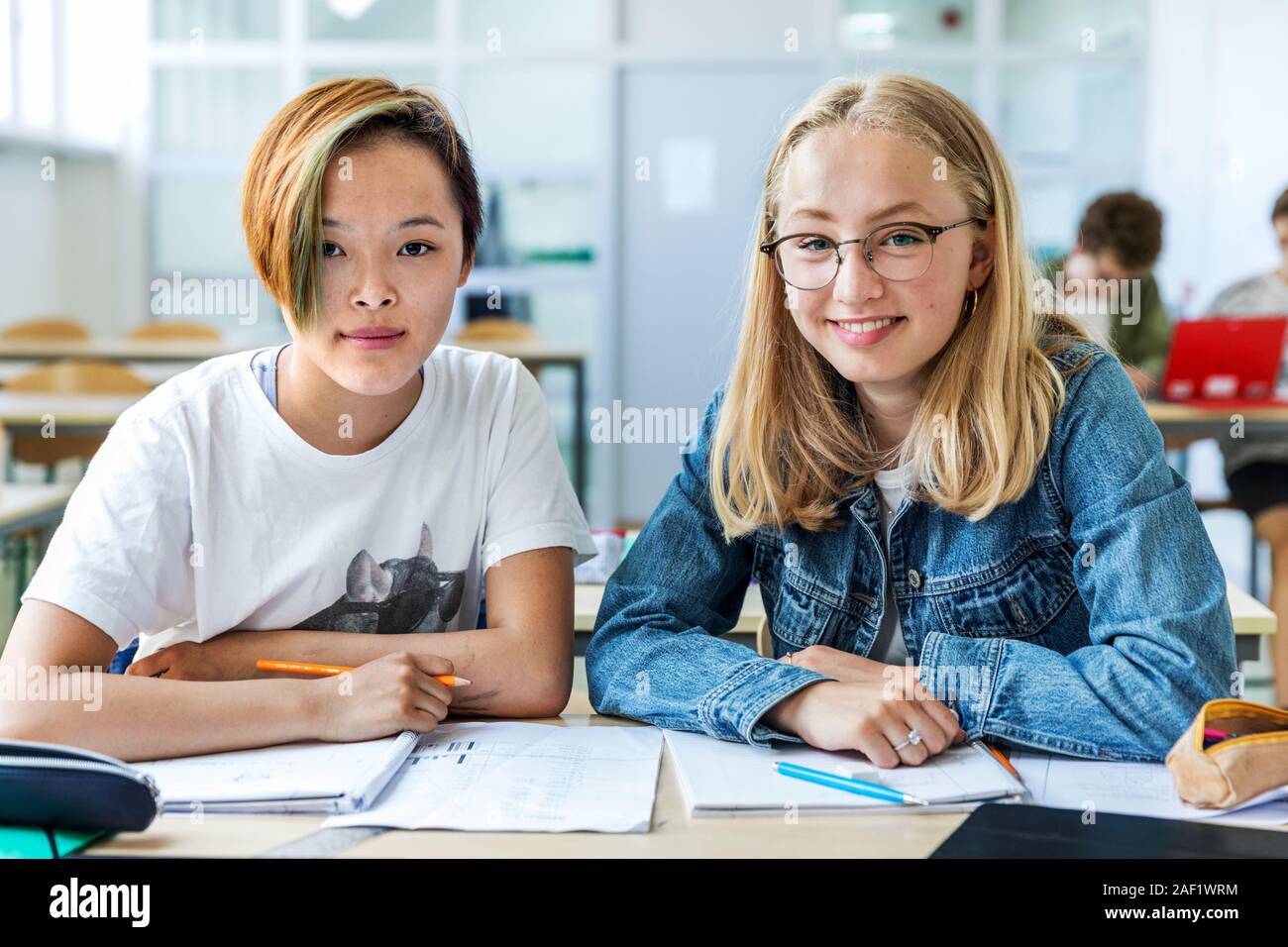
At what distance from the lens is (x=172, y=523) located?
134cm

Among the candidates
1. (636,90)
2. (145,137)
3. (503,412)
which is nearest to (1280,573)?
(503,412)

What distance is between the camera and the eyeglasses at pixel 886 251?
1325 mm

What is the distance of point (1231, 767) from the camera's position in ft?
3.27

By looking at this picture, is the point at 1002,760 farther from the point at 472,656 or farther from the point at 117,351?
the point at 117,351

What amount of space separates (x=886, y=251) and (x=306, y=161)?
59cm

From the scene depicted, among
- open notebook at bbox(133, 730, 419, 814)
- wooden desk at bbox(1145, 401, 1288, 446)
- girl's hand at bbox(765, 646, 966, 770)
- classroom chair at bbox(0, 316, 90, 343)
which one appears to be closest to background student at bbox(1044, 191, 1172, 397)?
wooden desk at bbox(1145, 401, 1288, 446)

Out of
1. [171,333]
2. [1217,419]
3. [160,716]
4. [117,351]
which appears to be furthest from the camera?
[171,333]

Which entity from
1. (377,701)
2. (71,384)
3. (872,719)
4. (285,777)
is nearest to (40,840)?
(285,777)

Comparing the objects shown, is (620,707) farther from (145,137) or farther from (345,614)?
(145,137)

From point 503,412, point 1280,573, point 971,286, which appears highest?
point 971,286

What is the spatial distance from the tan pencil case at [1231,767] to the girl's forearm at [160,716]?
2.48 ft

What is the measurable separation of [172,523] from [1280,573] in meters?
3.15

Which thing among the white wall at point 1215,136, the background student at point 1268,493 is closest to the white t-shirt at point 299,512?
the background student at point 1268,493

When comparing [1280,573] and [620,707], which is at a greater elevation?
[620,707]
